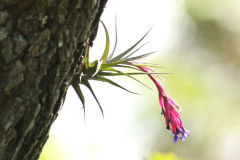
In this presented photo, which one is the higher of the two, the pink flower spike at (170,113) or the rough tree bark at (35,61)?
the pink flower spike at (170,113)

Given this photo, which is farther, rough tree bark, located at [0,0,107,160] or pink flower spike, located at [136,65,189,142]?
pink flower spike, located at [136,65,189,142]

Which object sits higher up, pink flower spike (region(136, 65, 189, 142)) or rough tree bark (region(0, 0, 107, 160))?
pink flower spike (region(136, 65, 189, 142))

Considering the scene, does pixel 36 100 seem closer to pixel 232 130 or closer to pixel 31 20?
pixel 31 20

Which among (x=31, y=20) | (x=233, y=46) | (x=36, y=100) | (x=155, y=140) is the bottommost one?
(x=36, y=100)

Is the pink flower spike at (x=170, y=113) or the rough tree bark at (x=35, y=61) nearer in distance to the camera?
the rough tree bark at (x=35, y=61)

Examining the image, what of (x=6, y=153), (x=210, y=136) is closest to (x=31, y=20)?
(x=6, y=153)

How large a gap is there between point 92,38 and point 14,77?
58cm

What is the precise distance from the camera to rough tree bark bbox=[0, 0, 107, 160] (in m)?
1.99

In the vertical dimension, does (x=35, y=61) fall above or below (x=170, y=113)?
below

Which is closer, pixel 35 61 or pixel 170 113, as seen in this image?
pixel 35 61

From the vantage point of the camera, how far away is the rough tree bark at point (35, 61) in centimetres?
199

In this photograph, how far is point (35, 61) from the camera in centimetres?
207

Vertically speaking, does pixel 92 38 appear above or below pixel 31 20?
above

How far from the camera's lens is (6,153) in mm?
2127
